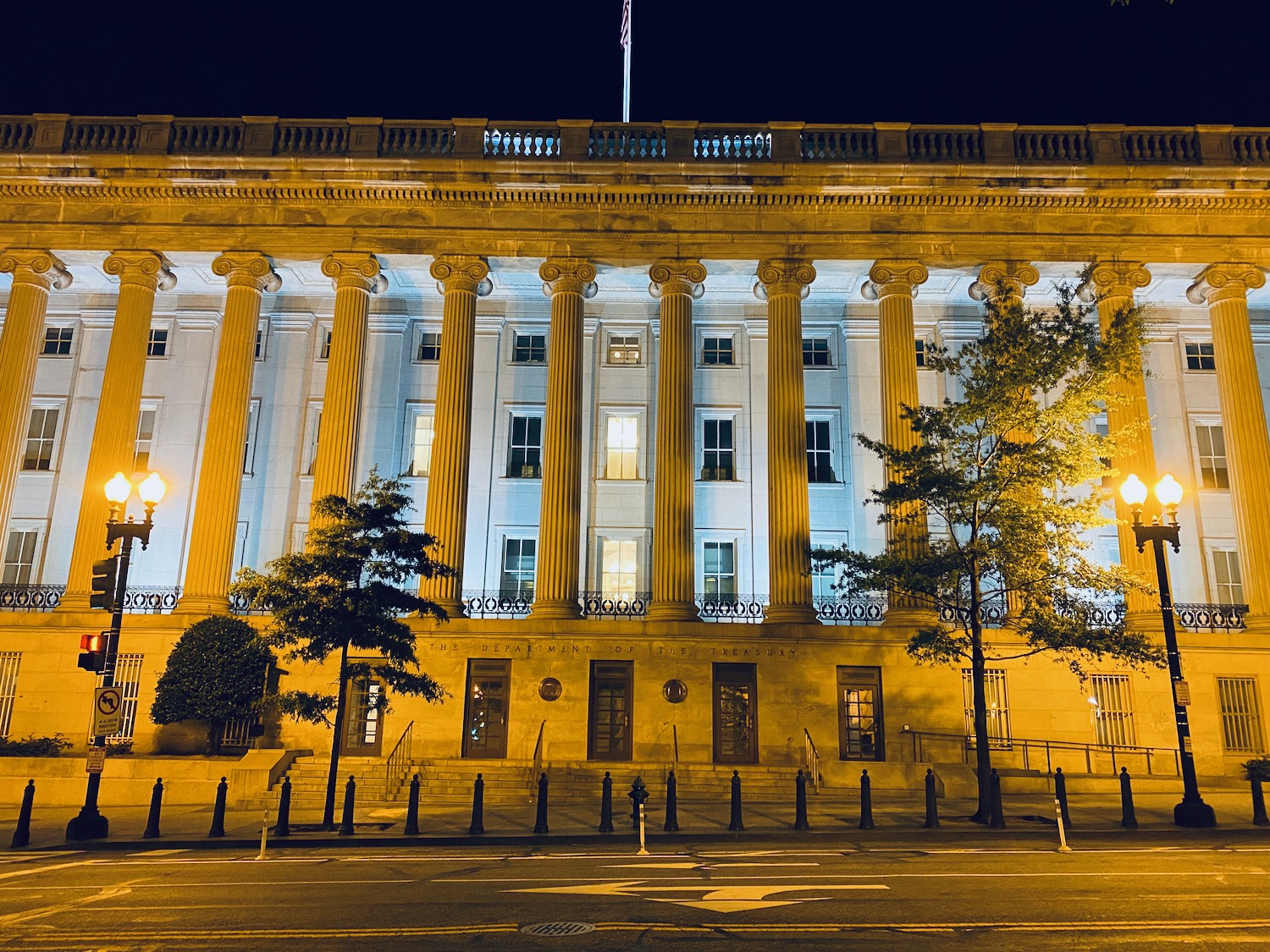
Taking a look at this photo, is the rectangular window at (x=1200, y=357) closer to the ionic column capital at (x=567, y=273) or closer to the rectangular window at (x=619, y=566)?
the rectangular window at (x=619, y=566)

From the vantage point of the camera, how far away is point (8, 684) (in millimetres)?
24312

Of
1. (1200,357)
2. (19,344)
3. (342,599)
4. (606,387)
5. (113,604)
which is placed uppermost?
(1200,357)

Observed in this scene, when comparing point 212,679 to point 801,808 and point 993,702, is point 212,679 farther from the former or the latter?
point 993,702

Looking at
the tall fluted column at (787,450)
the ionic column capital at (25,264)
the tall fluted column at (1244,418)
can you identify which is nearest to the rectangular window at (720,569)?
the tall fluted column at (787,450)

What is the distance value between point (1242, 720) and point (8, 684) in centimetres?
3269

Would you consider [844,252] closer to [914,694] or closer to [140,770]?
[914,694]

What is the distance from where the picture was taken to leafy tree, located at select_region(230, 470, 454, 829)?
663 inches

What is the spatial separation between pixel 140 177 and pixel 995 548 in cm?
2606

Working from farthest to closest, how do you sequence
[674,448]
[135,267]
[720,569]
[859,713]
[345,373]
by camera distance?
1. [720,569]
2. [135,267]
3. [345,373]
4. [674,448]
5. [859,713]

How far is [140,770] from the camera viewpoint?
2133cm

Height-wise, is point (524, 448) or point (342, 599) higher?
point (524, 448)

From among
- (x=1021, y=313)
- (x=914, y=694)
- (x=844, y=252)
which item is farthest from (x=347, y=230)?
(x=914, y=694)

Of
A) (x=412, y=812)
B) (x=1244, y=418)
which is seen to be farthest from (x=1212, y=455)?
(x=412, y=812)

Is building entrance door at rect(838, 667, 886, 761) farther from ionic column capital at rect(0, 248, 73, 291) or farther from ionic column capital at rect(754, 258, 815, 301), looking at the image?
ionic column capital at rect(0, 248, 73, 291)
